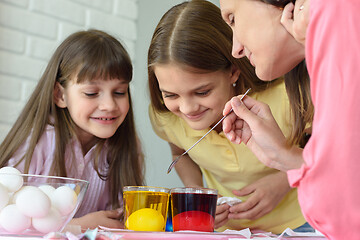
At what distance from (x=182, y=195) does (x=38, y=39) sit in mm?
1482

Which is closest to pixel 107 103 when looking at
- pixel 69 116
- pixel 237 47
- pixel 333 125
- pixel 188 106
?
pixel 69 116

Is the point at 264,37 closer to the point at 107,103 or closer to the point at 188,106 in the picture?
the point at 188,106

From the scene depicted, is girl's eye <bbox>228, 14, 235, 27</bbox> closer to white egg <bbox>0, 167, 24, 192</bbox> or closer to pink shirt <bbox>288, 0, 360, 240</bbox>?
pink shirt <bbox>288, 0, 360, 240</bbox>

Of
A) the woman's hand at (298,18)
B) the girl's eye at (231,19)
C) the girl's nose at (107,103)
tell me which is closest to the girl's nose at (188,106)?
the girl's nose at (107,103)

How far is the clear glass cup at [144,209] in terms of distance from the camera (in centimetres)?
89

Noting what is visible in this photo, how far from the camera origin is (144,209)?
90cm

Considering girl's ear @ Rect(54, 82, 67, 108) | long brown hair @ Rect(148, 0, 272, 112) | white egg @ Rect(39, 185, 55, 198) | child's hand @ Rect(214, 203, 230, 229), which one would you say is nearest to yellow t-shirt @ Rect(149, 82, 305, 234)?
long brown hair @ Rect(148, 0, 272, 112)

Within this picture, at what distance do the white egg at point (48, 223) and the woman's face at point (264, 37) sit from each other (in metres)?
0.49

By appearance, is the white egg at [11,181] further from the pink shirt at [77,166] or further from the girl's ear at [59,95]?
the girl's ear at [59,95]

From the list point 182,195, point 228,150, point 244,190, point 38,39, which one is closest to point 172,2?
point 38,39

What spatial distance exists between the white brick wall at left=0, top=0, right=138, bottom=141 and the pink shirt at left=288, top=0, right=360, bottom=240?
1.44 m

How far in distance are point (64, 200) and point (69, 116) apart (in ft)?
3.05

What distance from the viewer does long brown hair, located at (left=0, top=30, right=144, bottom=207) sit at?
1504 mm

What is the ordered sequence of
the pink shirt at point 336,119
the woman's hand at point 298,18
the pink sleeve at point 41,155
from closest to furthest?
1. the pink shirt at point 336,119
2. the woman's hand at point 298,18
3. the pink sleeve at point 41,155
